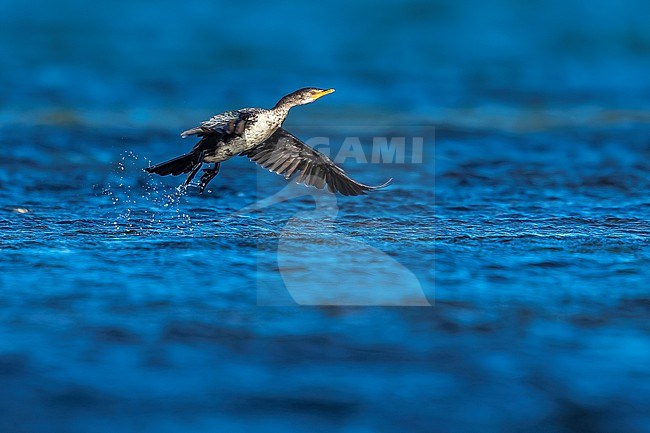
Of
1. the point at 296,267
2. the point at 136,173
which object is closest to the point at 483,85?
the point at 136,173

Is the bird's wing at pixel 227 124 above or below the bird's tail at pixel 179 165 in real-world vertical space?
above

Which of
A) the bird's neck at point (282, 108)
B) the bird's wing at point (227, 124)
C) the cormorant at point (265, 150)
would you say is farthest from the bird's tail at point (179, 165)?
the bird's neck at point (282, 108)

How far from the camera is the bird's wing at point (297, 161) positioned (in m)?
6.70

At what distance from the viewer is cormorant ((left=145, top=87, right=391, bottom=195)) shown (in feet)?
20.4

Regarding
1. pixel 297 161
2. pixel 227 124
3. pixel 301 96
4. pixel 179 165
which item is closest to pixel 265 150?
pixel 297 161

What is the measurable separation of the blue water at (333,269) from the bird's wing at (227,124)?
73 cm

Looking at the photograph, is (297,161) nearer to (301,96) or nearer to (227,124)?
(301,96)

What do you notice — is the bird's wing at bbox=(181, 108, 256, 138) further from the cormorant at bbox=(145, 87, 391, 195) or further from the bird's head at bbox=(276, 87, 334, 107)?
the bird's head at bbox=(276, 87, 334, 107)

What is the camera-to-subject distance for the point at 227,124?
232 inches

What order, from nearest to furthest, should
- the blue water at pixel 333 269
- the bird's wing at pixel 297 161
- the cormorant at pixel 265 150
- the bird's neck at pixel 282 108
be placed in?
the blue water at pixel 333 269
the cormorant at pixel 265 150
the bird's neck at pixel 282 108
the bird's wing at pixel 297 161

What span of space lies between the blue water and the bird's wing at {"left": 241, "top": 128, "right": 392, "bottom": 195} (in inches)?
13.6

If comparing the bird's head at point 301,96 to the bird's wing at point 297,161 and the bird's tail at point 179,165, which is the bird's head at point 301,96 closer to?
the bird's wing at point 297,161

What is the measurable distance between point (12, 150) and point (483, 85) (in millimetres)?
5403

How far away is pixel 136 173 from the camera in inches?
336
